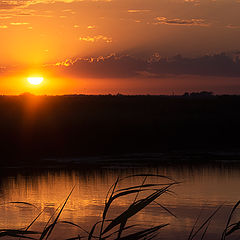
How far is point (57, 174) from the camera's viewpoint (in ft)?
76.2

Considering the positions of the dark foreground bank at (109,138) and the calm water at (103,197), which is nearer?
the calm water at (103,197)

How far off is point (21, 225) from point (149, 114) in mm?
54632

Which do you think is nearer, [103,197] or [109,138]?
[103,197]

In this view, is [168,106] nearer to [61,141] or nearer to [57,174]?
[61,141]

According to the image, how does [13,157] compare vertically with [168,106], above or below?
below

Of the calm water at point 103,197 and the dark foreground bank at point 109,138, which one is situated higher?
the dark foreground bank at point 109,138

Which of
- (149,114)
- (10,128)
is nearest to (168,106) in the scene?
(149,114)

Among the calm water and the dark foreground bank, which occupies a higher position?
the dark foreground bank

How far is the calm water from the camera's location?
13.8 meters

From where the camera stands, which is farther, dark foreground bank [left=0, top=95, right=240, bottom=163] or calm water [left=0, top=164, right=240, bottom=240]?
dark foreground bank [left=0, top=95, right=240, bottom=163]

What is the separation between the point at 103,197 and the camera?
57.1 feet

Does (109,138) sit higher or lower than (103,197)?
higher

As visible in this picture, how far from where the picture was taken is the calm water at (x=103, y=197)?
45.3ft

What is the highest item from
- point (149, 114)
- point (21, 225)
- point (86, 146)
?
point (149, 114)
